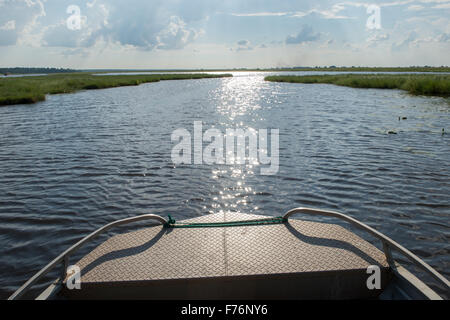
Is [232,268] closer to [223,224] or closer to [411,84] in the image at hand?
[223,224]

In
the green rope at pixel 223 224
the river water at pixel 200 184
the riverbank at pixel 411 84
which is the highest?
the riverbank at pixel 411 84

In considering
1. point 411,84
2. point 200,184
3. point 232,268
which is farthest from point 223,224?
point 411,84

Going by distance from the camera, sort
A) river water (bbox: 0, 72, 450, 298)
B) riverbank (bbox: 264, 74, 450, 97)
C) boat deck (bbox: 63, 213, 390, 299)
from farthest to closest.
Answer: riverbank (bbox: 264, 74, 450, 97), river water (bbox: 0, 72, 450, 298), boat deck (bbox: 63, 213, 390, 299)

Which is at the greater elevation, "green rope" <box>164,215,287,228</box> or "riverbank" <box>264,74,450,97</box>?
"riverbank" <box>264,74,450,97</box>

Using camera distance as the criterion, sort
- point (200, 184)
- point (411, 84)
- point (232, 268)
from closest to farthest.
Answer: point (232, 268), point (200, 184), point (411, 84)

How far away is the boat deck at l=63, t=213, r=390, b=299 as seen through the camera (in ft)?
12.3

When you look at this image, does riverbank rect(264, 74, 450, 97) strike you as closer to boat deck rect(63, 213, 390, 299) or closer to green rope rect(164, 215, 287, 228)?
green rope rect(164, 215, 287, 228)

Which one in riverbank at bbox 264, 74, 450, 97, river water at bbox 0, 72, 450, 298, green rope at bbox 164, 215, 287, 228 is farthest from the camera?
riverbank at bbox 264, 74, 450, 97

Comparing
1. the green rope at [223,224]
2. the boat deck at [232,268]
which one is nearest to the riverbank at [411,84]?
the green rope at [223,224]

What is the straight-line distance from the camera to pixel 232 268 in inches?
154

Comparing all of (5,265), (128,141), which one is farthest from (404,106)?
(5,265)

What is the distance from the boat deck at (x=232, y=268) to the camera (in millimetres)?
3748

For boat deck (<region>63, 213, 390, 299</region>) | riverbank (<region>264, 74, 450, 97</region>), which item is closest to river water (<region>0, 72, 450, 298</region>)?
boat deck (<region>63, 213, 390, 299</region>)

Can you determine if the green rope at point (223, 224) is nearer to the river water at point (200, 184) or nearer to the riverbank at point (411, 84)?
the river water at point (200, 184)
